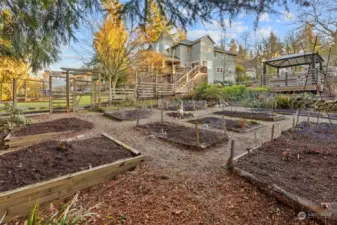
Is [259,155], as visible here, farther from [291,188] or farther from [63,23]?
[63,23]

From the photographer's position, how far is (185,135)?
193 inches

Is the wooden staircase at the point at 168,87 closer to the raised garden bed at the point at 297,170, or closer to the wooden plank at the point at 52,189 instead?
the raised garden bed at the point at 297,170

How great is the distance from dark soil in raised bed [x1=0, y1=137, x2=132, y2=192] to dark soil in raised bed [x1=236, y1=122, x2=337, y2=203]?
7.64 feet

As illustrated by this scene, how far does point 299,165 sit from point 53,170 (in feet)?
12.3

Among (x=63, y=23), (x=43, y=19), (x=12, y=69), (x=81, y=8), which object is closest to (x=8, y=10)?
(x=43, y=19)

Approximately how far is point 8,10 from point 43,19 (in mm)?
908

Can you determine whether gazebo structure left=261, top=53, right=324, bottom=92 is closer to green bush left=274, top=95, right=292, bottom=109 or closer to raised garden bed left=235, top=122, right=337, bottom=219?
green bush left=274, top=95, right=292, bottom=109

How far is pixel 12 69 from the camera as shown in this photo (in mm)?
12836

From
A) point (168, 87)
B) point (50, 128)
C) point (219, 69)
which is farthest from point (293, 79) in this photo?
point (50, 128)

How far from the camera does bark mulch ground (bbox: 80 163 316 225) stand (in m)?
1.85

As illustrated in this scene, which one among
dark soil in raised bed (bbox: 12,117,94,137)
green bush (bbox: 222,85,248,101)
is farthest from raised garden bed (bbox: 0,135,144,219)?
green bush (bbox: 222,85,248,101)

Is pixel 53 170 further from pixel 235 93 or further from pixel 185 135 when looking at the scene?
pixel 235 93

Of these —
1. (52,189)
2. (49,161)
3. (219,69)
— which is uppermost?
(219,69)

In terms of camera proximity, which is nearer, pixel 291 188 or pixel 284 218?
pixel 284 218
